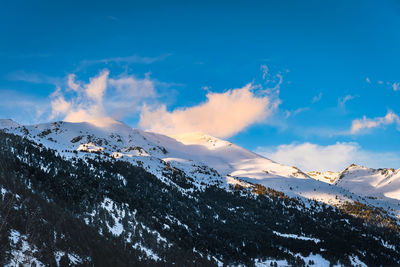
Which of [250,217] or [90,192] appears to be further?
[250,217]

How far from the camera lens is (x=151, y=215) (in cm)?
7075

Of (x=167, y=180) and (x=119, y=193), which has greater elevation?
(x=167, y=180)

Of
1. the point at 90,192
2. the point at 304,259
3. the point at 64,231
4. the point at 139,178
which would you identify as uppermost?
the point at 139,178

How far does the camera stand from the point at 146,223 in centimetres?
6250

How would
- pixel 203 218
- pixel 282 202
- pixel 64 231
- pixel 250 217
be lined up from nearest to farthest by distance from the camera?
pixel 64 231
pixel 203 218
pixel 250 217
pixel 282 202

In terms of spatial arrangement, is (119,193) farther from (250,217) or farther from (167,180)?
(250,217)

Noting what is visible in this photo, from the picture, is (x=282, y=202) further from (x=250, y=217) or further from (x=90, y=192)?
(x=90, y=192)

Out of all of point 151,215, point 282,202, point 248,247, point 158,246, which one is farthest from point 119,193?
point 282,202

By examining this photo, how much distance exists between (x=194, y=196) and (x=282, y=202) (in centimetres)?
5956

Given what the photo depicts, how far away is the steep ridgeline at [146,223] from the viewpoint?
30.5m

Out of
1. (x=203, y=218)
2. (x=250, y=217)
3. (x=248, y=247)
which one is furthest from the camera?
(x=250, y=217)

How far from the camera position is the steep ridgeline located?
30469 millimetres

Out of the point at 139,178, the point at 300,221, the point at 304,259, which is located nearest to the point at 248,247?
the point at 304,259

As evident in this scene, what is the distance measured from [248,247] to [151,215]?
3077cm
